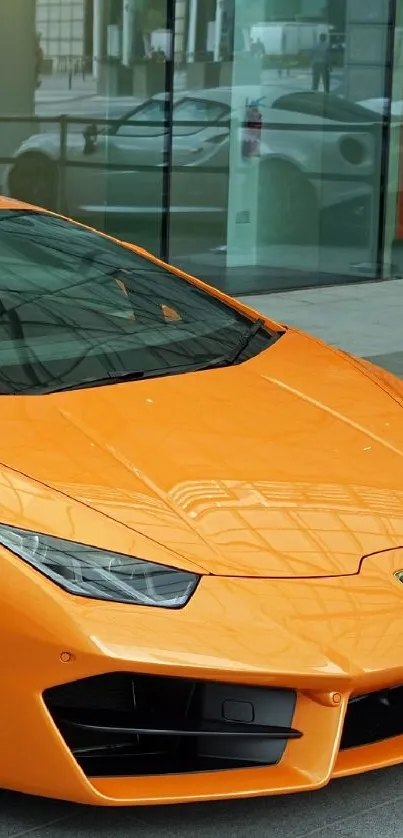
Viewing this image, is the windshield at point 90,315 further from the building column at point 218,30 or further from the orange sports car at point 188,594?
the building column at point 218,30

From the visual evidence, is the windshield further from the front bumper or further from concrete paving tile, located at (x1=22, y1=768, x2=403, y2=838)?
concrete paving tile, located at (x1=22, y1=768, x2=403, y2=838)

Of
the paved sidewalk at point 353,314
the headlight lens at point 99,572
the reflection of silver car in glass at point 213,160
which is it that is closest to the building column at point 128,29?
the reflection of silver car in glass at point 213,160

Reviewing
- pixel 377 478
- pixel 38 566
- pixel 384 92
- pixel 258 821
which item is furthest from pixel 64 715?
pixel 384 92

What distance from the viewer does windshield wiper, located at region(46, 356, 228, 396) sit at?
11.4 feet

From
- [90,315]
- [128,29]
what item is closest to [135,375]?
[90,315]

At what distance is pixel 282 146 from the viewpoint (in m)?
11.5

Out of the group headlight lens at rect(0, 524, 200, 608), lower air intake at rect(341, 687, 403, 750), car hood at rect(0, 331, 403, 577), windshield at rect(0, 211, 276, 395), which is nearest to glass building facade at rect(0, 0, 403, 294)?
windshield at rect(0, 211, 276, 395)

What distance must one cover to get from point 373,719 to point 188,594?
529 mm

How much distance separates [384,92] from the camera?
12.0m

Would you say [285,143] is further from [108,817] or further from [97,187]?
[108,817]

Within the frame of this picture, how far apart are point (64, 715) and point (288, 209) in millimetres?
9432

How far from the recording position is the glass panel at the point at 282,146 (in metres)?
10.8

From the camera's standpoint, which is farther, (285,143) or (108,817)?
(285,143)

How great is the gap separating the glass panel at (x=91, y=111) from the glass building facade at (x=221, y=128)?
0.01 meters
